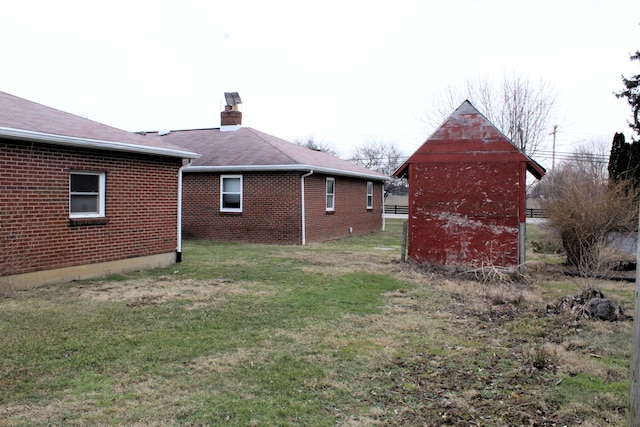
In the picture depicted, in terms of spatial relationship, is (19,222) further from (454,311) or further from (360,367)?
(454,311)

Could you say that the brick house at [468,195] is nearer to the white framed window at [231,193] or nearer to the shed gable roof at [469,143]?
the shed gable roof at [469,143]

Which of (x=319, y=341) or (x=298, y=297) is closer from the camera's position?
(x=319, y=341)

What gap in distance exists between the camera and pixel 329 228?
20.0m

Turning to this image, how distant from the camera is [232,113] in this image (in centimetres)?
2261

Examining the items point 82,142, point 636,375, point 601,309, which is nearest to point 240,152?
point 82,142

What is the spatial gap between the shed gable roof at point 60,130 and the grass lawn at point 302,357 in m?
2.65

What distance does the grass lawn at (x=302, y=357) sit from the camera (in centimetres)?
401

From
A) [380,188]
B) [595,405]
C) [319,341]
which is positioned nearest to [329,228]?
[380,188]

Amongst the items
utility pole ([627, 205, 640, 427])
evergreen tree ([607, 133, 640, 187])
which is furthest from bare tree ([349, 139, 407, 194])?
utility pole ([627, 205, 640, 427])

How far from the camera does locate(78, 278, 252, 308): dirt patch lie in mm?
7922

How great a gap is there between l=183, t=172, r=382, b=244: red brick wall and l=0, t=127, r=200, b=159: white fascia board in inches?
241

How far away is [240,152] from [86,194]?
941 centimetres

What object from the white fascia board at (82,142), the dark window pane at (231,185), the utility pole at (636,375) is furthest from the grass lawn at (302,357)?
the dark window pane at (231,185)

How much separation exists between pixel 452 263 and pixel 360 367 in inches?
277
